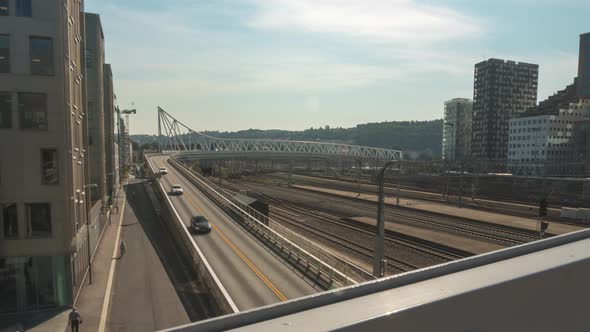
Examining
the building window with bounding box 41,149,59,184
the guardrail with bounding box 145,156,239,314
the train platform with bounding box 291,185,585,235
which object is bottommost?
the train platform with bounding box 291,185,585,235

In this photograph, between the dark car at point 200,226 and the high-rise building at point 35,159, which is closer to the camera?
the high-rise building at point 35,159

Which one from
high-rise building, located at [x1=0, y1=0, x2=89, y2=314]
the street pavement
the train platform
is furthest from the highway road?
the train platform

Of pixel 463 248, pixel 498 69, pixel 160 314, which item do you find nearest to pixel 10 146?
pixel 160 314

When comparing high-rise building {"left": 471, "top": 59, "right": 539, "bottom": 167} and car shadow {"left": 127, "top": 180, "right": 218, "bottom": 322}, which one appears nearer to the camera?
car shadow {"left": 127, "top": 180, "right": 218, "bottom": 322}

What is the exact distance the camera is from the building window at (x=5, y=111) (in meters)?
14.4

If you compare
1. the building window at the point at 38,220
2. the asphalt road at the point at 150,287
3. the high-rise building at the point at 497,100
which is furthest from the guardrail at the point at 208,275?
the high-rise building at the point at 497,100

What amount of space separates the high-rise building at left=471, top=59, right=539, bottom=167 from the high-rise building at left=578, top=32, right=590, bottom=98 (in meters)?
18.7

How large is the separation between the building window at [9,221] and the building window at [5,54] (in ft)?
16.5

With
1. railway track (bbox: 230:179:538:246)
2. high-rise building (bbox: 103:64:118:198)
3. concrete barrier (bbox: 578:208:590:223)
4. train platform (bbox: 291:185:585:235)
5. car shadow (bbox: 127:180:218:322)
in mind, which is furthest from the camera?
high-rise building (bbox: 103:64:118:198)

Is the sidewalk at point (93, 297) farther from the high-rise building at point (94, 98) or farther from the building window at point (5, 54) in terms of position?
the building window at point (5, 54)

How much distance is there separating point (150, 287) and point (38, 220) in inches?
221

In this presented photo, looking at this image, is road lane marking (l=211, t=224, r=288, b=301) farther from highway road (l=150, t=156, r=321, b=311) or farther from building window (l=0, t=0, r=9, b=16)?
building window (l=0, t=0, r=9, b=16)

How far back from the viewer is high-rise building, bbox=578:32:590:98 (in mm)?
85562

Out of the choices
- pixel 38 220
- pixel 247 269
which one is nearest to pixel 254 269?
pixel 247 269
